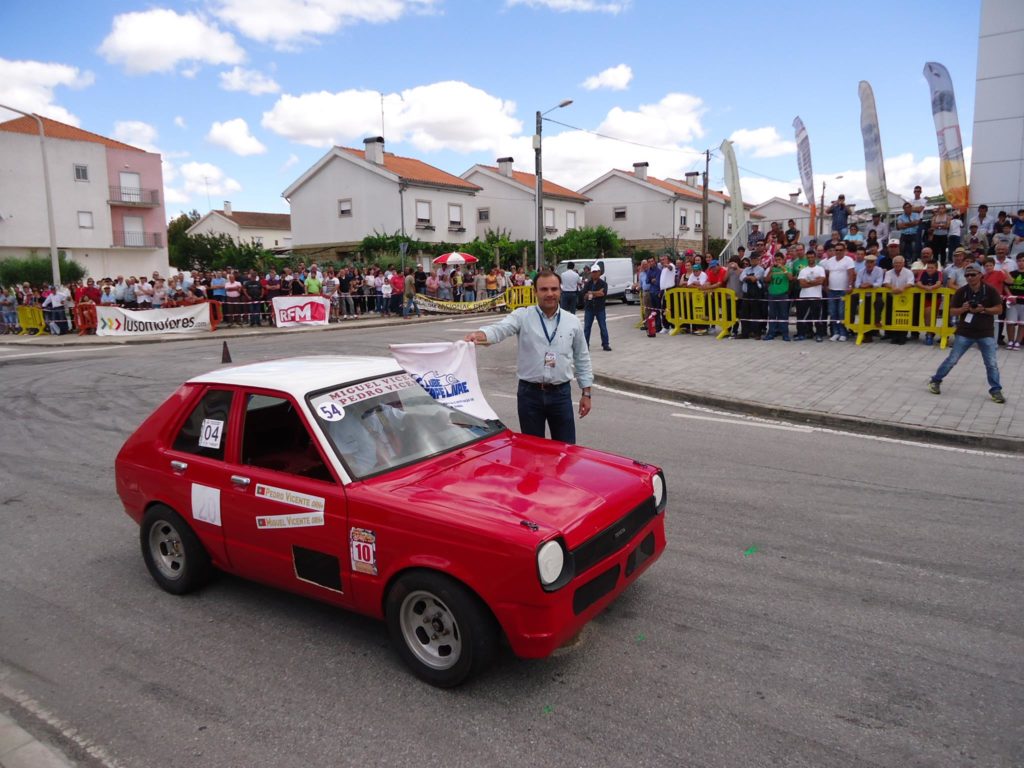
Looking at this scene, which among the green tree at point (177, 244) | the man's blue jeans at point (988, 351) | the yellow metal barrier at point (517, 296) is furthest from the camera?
the green tree at point (177, 244)

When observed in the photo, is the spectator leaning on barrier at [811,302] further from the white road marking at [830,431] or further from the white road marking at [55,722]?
the white road marking at [55,722]

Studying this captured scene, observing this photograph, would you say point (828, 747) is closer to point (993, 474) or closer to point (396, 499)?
point (396, 499)

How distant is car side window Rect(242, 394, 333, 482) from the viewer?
13.5 feet

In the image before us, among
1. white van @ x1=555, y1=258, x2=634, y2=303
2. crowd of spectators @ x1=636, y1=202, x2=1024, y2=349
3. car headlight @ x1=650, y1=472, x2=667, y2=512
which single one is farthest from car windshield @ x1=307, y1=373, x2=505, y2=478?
white van @ x1=555, y1=258, x2=634, y2=303

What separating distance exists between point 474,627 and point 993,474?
18.7ft

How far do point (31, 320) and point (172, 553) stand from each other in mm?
24602

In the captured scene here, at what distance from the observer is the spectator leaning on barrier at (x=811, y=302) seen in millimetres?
14781

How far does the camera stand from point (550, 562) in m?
3.19

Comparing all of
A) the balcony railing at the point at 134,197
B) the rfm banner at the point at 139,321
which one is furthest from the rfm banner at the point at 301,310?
the balcony railing at the point at 134,197

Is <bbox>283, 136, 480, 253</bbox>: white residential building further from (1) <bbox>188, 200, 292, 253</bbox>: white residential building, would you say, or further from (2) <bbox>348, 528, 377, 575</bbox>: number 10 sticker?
(2) <bbox>348, 528, 377, 575</bbox>: number 10 sticker

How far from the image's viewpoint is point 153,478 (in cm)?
462

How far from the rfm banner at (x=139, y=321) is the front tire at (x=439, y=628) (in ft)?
70.6

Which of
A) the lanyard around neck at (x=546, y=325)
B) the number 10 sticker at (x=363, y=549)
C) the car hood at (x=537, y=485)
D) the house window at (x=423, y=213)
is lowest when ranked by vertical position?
the number 10 sticker at (x=363, y=549)

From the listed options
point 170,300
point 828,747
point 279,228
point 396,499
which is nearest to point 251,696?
point 396,499
